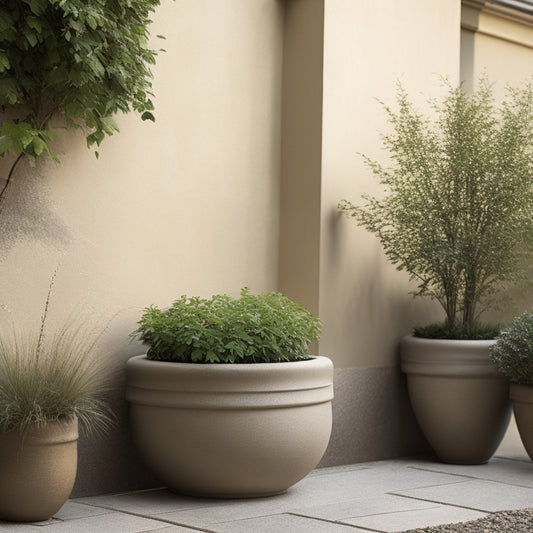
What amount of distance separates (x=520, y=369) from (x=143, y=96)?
2.80m

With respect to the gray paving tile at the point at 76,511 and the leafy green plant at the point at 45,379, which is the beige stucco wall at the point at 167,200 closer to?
the leafy green plant at the point at 45,379

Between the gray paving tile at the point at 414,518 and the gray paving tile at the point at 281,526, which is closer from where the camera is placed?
the gray paving tile at the point at 281,526

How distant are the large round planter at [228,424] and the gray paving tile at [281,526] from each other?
14.3 inches

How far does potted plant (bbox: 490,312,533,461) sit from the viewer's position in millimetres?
5551

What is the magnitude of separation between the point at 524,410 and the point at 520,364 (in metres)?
0.33

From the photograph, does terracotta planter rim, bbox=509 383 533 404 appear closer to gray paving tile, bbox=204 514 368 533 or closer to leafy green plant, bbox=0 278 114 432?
gray paving tile, bbox=204 514 368 533

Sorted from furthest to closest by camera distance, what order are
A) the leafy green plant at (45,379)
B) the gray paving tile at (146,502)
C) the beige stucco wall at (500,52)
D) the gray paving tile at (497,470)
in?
1. the beige stucco wall at (500,52)
2. the gray paving tile at (497,470)
3. the gray paving tile at (146,502)
4. the leafy green plant at (45,379)

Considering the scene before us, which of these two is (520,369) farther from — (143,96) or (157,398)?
(143,96)

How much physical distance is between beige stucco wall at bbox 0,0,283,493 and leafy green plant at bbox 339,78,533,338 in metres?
0.73

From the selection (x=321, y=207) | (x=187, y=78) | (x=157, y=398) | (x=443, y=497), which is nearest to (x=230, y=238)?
(x=321, y=207)

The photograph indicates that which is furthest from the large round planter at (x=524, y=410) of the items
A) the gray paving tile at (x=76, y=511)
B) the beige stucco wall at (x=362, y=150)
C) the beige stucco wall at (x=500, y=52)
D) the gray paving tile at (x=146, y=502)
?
the gray paving tile at (x=76, y=511)

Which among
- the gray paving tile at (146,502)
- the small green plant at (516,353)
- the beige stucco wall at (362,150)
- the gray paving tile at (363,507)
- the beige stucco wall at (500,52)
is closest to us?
the gray paving tile at (363,507)

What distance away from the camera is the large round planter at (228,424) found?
4.44 m

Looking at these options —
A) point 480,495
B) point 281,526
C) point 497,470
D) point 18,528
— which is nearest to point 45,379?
point 18,528
